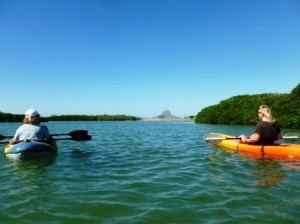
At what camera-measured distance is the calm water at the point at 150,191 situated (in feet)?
16.4

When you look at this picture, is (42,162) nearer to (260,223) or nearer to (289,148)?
(260,223)

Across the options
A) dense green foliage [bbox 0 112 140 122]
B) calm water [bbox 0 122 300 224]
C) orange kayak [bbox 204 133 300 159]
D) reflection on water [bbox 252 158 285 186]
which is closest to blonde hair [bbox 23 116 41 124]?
calm water [bbox 0 122 300 224]

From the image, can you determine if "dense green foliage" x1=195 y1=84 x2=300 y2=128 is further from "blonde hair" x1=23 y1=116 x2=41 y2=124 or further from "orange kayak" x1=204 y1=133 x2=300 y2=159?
"blonde hair" x1=23 y1=116 x2=41 y2=124

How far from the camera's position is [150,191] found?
258 inches

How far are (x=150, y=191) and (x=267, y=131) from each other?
6.89 metres

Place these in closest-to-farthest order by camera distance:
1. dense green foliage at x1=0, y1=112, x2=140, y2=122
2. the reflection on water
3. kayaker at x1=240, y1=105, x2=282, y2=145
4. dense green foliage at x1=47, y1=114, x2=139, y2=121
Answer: the reflection on water
kayaker at x1=240, y1=105, x2=282, y2=145
dense green foliage at x1=0, y1=112, x2=140, y2=122
dense green foliage at x1=47, y1=114, x2=139, y2=121

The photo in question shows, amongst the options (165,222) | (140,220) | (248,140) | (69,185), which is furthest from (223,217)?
(248,140)

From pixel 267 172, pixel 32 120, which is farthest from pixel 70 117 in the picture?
pixel 267 172

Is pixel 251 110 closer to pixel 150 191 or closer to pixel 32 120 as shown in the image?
pixel 32 120

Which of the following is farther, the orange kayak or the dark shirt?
the dark shirt

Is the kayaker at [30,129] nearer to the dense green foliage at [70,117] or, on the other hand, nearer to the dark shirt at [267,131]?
the dark shirt at [267,131]

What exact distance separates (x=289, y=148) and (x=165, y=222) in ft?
26.2

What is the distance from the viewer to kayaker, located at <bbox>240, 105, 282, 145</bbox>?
11.3 m

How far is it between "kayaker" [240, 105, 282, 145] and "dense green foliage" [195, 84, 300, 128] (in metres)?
26.9
